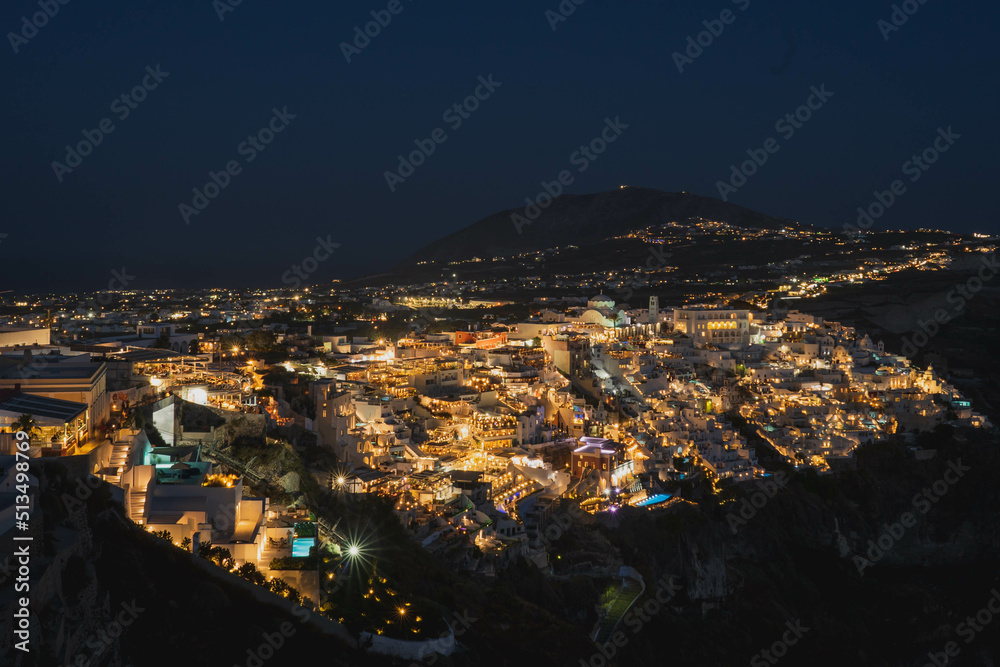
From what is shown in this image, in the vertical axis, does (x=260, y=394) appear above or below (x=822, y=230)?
below

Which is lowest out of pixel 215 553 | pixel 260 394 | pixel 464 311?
pixel 215 553

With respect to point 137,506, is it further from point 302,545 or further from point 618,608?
point 618,608

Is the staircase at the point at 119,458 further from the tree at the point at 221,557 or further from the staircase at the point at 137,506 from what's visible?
the tree at the point at 221,557

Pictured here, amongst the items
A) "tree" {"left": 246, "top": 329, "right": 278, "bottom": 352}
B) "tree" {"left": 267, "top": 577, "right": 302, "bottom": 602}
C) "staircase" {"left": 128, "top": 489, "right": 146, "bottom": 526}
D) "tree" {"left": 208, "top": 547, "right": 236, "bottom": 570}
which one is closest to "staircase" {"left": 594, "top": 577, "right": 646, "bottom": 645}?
"tree" {"left": 267, "top": 577, "right": 302, "bottom": 602}

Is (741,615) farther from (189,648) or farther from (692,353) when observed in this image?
(189,648)

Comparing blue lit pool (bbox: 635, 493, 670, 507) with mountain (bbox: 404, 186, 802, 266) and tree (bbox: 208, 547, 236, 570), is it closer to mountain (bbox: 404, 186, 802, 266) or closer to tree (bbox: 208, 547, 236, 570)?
tree (bbox: 208, 547, 236, 570)

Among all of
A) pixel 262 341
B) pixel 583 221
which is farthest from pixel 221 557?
pixel 583 221

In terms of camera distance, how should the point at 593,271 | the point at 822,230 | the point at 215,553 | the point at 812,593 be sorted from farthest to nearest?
the point at 822,230
the point at 593,271
the point at 812,593
the point at 215,553

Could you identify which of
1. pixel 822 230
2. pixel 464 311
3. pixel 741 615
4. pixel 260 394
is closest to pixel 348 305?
pixel 464 311
